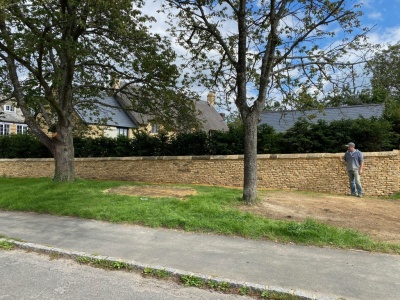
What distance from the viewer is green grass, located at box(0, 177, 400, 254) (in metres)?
5.75

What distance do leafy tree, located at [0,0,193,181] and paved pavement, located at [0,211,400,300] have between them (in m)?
5.97

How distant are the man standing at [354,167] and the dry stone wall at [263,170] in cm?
75

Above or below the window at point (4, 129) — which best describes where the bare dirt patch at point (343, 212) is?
below

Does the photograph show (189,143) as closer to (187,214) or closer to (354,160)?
(354,160)

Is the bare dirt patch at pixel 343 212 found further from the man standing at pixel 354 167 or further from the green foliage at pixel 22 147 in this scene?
the green foliage at pixel 22 147

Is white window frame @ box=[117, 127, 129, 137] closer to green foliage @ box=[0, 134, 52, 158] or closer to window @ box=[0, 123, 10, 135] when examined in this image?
window @ box=[0, 123, 10, 135]

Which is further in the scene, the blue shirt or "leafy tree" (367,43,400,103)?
the blue shirt

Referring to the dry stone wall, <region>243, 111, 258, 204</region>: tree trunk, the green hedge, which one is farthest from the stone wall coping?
<region>243, 111, 258, 204</region>: tree trunk

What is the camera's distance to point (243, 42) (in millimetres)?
8898

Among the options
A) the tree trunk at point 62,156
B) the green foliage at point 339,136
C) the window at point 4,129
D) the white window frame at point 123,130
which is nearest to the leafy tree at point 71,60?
the tree trunk at point 62,156

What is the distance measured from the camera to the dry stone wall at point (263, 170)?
37.7 ft

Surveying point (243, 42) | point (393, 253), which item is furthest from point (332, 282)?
point (243, 42)

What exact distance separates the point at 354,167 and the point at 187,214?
668cm

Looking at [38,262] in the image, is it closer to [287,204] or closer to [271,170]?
[287,204]
